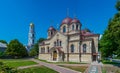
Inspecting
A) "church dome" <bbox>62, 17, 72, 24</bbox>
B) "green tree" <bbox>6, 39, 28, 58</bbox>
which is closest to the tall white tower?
"green tree" <bbox>6, 39, 28, 58</bbox>

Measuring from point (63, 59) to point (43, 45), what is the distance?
41.5 feet

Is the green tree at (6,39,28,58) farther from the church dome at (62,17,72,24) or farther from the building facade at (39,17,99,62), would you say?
the church dome at (62,17,72,24)

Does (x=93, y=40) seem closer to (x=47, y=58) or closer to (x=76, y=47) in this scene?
(x=76, y=47)

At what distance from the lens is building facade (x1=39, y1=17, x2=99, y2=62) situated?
4303 cm

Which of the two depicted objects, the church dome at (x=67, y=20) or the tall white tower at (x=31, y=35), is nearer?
the church dome at (x=67, y=20)

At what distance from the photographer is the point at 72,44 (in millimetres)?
46281

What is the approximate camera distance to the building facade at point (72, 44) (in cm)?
4303

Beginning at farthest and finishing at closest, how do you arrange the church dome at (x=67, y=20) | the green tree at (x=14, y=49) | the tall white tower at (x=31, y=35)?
the tall white tower at (x=31, y=35) → the green tree at (x=14, y=49) → the church dome at (x=67, y=20)

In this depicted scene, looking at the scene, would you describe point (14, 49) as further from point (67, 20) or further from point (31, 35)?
point (31, 35)

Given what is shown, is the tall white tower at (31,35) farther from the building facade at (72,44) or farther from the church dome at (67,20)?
the church dome at (67,20)

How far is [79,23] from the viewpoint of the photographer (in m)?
48.9

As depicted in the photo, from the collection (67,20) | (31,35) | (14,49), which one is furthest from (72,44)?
(31,35)

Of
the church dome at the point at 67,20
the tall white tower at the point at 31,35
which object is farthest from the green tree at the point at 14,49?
the tall white tower at the point at 31,35

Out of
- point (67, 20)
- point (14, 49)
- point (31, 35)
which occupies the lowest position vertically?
point (14, 49)
